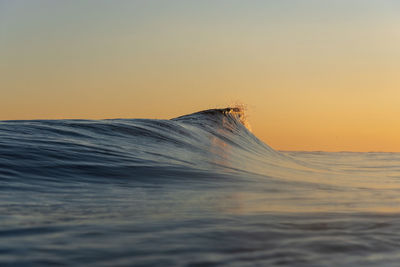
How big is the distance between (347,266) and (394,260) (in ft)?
1.03

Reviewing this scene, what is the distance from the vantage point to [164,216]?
3252 millimetres

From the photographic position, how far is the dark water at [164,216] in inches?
87.7

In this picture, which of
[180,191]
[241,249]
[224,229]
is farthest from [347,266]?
[180,191]

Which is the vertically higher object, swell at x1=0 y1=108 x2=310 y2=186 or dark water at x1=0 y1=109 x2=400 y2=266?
swell at x1=0 y1=108 x2=310 y2=186

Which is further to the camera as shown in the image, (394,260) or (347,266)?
(394,260)

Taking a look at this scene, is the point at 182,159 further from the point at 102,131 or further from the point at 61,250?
the point at 61,250

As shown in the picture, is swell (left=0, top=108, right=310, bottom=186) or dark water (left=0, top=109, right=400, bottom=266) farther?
swell (left=0, top=108, right=310, bottom=186)

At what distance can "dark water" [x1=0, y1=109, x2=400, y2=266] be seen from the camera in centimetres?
223

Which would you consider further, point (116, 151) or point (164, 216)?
point (116, 151)

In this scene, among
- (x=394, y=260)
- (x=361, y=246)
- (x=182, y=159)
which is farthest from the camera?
(x=182, y=159)

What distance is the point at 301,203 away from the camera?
420 centimetres

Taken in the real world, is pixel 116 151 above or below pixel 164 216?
above

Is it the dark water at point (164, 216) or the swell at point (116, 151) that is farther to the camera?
the swell at point (116, 151)

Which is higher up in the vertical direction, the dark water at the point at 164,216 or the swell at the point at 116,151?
the swell at the point at 116,151
